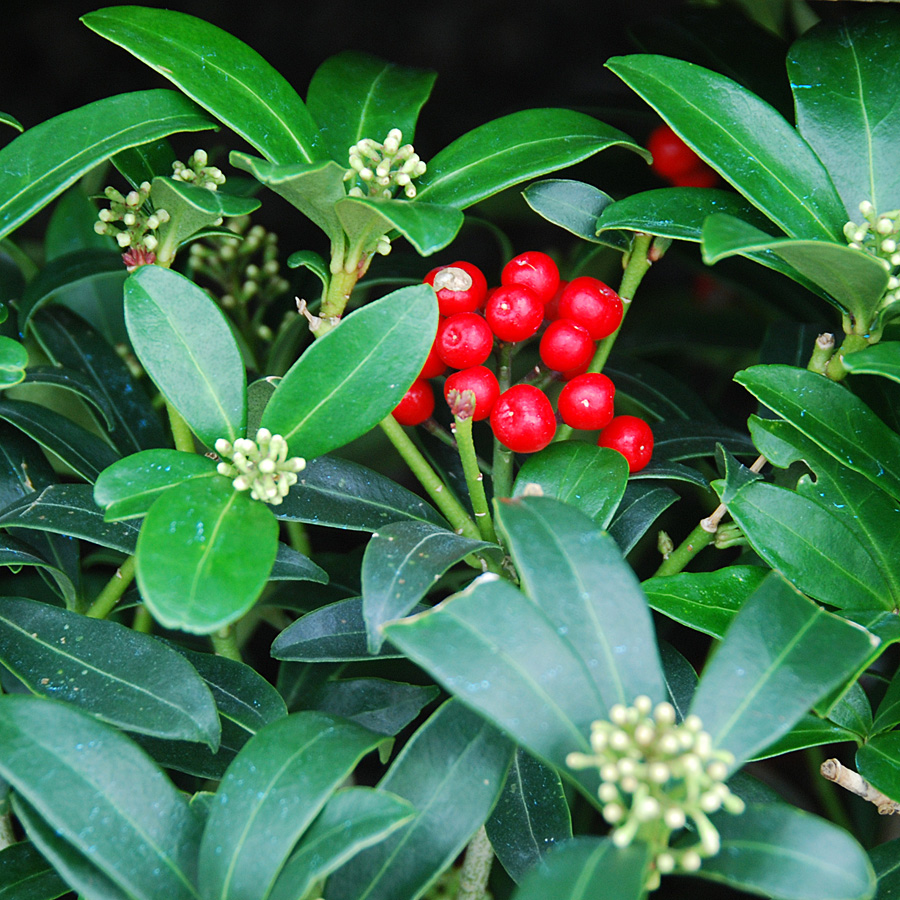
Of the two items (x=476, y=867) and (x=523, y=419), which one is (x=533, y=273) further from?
(x=476, y=867)

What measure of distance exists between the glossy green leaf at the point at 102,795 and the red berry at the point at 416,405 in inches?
16.3

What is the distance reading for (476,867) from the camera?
3.44ft

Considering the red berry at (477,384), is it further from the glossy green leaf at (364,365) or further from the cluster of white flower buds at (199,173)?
the cluster of white flower buds at (199,173)

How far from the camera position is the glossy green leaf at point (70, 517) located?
2.86ft

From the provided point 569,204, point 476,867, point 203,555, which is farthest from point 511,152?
point 476,867

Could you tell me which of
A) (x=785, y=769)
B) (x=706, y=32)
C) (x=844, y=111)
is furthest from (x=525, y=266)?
(x=785, y=769)

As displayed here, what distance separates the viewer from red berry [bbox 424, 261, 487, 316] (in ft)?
2.90

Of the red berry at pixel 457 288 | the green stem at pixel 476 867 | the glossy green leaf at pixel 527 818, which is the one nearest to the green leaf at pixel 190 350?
the red berry at pixel 457 288

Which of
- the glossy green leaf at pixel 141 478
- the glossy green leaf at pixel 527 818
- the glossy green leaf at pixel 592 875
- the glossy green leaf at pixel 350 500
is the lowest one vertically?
the glossy green leaf at pixel 527 818

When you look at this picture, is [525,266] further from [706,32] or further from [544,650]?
[706,32]

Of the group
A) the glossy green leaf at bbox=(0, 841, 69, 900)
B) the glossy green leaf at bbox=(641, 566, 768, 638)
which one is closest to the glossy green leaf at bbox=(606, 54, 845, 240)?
the glossy green leaf at bbox=(641, 566, 768, 638)

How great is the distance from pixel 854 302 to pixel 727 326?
0.77m

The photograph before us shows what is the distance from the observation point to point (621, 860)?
0.60 meters

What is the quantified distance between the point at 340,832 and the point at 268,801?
6cm
